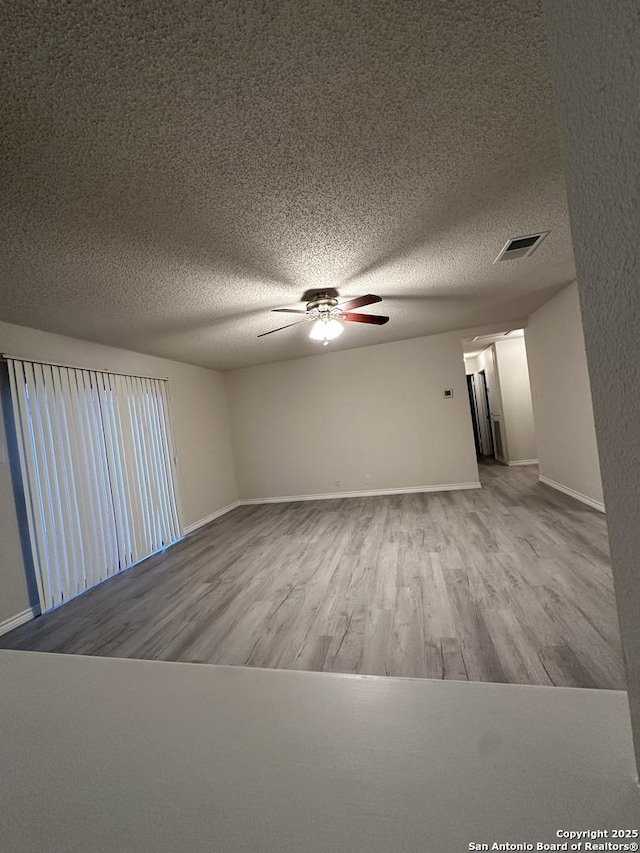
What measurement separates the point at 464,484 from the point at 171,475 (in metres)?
4.31

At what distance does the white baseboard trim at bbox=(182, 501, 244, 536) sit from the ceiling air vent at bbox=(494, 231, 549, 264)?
15.7 ft

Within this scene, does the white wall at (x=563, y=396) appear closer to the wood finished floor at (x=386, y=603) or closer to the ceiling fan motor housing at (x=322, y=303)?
the wood finished floor at (x=386, y=603)

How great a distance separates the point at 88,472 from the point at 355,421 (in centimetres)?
388

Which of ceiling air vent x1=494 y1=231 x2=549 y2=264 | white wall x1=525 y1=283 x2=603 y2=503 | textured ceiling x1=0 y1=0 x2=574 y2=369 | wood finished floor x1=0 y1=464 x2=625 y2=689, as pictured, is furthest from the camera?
white wall x1=525 y1=283 x2=603 y2=503

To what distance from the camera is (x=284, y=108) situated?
1.33 metres

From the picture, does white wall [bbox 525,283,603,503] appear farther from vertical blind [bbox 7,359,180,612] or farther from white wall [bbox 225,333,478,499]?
vertical blind [bbox 7,359,180,612]

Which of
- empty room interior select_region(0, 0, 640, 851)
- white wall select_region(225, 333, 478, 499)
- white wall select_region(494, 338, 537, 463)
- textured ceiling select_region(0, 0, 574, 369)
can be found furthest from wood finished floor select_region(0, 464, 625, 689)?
white wall select_region(494, 338, 537, 463)

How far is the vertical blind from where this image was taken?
3199 mm

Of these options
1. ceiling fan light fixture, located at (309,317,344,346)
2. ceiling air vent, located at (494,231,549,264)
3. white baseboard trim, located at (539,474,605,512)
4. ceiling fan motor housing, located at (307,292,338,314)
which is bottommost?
white baseboard trim, located at (539,474,605,512)

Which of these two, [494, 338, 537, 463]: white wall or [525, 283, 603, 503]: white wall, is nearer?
[525, 283, 603, 503]: white wall

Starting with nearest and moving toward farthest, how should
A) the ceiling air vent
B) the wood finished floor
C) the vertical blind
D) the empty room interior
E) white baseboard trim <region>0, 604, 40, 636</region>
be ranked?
the empty room interior
the wood finished floor
the ceiling air vent
white baseboard trim <region>0, 604, 40, 636</region>
the vertical blind

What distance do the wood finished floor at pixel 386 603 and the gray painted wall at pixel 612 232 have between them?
172cm

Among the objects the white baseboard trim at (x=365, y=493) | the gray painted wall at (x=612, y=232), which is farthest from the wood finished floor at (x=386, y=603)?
the gray painted wall at (x=612, y=232)

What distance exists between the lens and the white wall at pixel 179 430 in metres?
3.02
